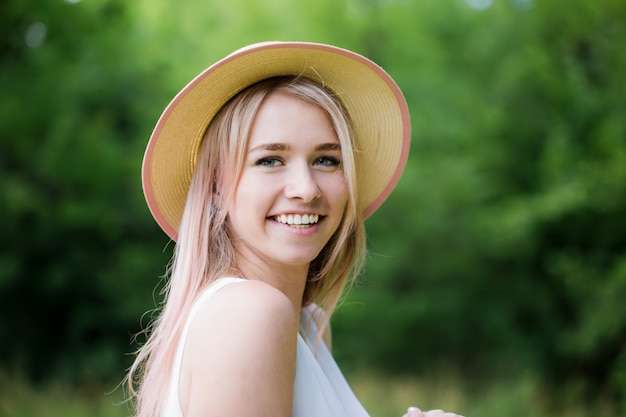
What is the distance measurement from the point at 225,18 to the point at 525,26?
11.1 feet

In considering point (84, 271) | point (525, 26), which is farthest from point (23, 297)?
point (525, 26)

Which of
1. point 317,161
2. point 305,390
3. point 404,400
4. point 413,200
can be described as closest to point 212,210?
point 317,161

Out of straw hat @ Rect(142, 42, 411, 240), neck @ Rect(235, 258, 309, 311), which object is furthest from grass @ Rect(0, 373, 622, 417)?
neck @ Rect(235, 258, 309, 311)

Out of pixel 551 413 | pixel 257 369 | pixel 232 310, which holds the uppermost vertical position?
pixel 551 413

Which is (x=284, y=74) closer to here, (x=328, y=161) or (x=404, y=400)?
(x=328, y=161)

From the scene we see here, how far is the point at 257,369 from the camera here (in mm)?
1373

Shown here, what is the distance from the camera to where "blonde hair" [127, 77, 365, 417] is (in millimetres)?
1656

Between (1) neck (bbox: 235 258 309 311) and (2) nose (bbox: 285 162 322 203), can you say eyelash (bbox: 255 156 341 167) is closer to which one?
(2) nose (bbox: 285 162 322 203)

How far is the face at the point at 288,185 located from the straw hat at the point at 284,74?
10 centimetres

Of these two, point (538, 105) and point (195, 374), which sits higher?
point (538, 105)

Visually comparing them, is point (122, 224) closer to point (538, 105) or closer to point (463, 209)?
point (463, 209)

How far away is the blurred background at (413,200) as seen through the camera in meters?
7.89

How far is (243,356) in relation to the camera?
4.50ft

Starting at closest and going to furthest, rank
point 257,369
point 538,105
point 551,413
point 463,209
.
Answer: point 257,369, point 551,413, point 538,105, point 463,209
